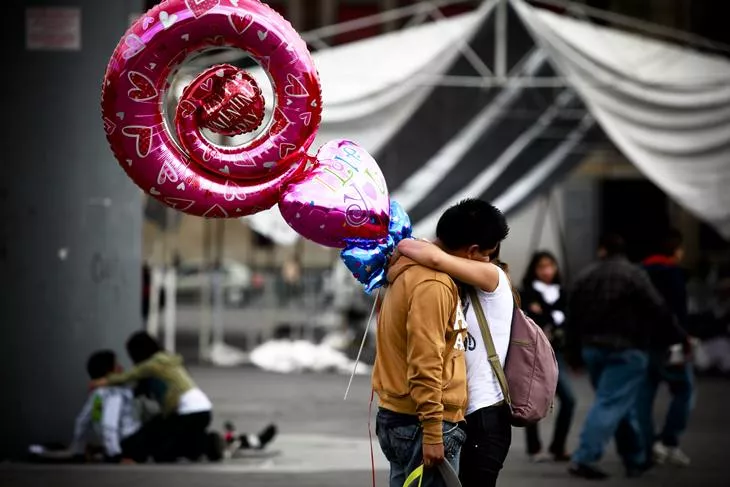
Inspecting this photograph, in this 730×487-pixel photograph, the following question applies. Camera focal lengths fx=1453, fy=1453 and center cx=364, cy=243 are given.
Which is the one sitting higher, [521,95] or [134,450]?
[521,95]

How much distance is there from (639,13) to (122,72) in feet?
84.3

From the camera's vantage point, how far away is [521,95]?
17000 millimetres

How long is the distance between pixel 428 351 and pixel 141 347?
18.0 feet

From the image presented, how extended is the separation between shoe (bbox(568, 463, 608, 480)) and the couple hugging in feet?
14.4

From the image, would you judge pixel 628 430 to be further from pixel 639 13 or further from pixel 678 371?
pixel 639 13

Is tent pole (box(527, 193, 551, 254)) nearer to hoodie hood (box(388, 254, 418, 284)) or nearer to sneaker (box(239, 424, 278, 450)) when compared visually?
sneaker (box(239, 424, 278, 450))

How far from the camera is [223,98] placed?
645 cm

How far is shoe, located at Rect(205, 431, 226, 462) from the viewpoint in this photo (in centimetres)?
1105

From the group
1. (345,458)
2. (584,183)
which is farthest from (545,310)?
(584,183)

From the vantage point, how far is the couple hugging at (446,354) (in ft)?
19.3

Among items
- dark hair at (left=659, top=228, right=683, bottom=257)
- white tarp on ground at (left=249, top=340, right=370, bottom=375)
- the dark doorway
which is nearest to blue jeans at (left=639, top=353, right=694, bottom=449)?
dark hair at (left=659, top=228, right=683, bottom=257)

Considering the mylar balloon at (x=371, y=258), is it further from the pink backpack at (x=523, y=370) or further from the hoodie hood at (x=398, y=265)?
the pink backpack at (x=523, y=370)

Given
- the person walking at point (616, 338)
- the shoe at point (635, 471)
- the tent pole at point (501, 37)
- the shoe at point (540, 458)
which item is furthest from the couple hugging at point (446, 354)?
the tent pole at point (501, 37)

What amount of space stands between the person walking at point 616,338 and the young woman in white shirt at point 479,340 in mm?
4307
